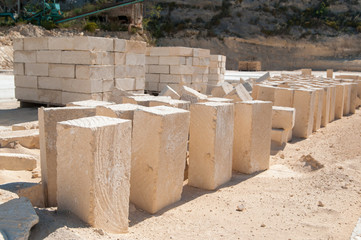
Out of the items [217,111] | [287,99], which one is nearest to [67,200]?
[217,111]

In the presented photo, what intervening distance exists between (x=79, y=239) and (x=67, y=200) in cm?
62

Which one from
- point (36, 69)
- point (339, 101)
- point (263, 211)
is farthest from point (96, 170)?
point (339, 101)

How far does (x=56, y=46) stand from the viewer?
8227mm

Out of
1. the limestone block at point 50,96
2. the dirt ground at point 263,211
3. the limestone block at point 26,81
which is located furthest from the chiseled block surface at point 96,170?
the limestone block at point 26,81

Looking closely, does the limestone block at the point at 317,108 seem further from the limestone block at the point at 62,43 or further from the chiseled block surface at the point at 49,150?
the chiseled block surface at the point at 49,150

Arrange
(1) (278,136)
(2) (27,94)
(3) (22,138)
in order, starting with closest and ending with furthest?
(3) (22,138) < (1) (278,136) < (2) (27,94)

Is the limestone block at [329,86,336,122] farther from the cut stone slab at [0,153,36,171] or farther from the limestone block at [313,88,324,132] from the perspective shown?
the cut stone slab at [0,153,36,171]

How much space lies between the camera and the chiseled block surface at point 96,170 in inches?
106

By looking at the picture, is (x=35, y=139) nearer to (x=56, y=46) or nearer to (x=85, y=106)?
(x=85, y=106)

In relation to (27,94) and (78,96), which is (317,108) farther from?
(27,94)

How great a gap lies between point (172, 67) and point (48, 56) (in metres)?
4.18

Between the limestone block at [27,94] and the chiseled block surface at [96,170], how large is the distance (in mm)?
6549

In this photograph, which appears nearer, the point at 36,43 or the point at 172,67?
the point at 36,43

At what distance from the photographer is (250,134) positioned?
483cm
